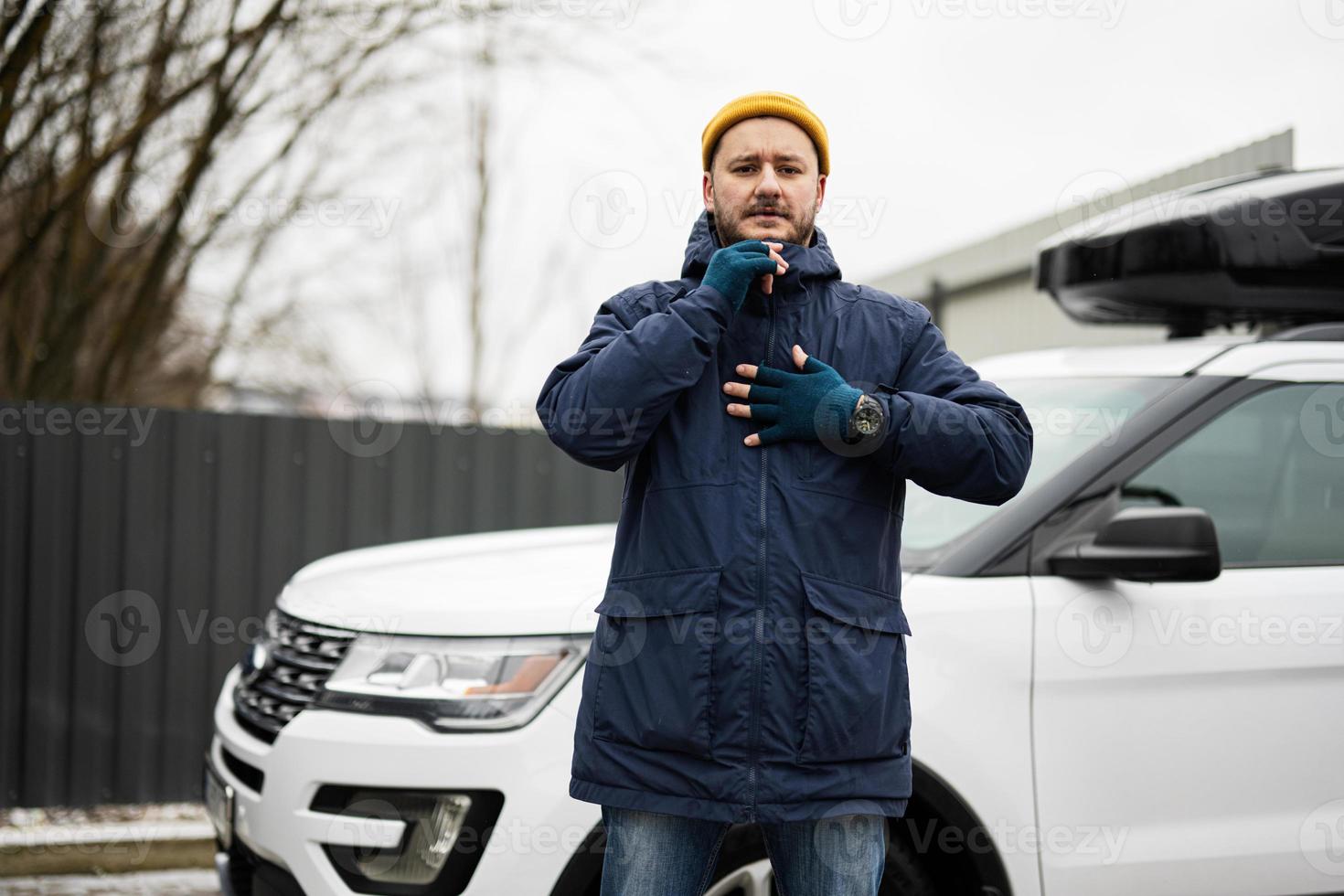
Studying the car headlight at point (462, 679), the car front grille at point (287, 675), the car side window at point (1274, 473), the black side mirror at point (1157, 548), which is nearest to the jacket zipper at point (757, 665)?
the car headlight at point (462, 679)

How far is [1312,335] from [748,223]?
1912mm

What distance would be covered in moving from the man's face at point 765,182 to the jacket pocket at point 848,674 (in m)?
0.61

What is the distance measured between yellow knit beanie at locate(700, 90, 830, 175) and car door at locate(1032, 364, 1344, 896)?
118 cm

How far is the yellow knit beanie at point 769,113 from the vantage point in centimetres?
201

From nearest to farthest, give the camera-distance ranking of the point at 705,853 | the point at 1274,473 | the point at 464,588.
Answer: the point at 705,853 < the point at 464,588 < the point at 1274,473

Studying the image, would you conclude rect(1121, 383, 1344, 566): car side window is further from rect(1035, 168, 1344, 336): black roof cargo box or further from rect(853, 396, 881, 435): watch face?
rect(853, 396, 881, 435): watch face

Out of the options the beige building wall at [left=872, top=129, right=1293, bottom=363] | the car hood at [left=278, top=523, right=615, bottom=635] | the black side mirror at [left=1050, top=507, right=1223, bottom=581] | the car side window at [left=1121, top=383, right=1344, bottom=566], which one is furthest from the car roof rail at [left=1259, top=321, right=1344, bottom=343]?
the beige building wall at [left=872, top=129, right=1293, bottom=363]

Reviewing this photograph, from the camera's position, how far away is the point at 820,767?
5.99ft

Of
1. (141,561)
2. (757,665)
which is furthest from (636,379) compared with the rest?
(141,561)

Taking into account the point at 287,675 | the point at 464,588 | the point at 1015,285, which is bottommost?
the point at 287,675

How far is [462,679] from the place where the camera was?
255 cm

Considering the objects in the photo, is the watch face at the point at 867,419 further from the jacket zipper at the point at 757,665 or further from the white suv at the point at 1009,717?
the white suv at the point at 1009,717

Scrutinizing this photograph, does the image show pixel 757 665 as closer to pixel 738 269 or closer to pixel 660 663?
pixel 660 663

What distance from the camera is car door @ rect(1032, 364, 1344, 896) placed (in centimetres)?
258
